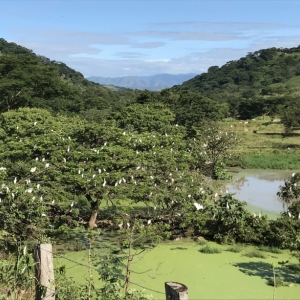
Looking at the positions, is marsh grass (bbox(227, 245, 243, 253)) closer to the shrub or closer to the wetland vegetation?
the wetland vegetation

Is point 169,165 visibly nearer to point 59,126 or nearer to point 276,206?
point 59,126

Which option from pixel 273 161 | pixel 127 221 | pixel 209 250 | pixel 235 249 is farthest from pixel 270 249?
pixel 273 161

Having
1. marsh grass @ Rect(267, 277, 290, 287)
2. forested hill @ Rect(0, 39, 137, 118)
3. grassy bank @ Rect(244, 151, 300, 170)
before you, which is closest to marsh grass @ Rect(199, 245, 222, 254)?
marsh grass @ Rect(267, 277, 290, 287)

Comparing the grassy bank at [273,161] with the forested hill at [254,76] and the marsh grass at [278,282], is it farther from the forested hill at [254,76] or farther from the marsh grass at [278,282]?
the forested hill at [254,76]

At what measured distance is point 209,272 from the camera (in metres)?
7.88

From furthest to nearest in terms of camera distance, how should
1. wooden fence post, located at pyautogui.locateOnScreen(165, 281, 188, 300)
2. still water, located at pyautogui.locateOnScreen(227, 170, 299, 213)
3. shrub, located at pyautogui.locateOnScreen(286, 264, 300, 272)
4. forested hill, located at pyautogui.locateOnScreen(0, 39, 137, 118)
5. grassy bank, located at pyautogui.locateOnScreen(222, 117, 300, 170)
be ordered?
forested hill, located at pyautogui.locateOnScreen(0, 39, 137, 118) → grassy bank, located at pyautogui.locateOnScreen(222, 117, 300, 170) → still water, located at pyautogui.locateOnScreen(227, 170, 299, 213) → shrub, located at pyautogui.locateOnScreen(286, 264, 300, 272) → wooden fence post, located at pyautogui.locateOnScreen(165, 281, 188, 300)

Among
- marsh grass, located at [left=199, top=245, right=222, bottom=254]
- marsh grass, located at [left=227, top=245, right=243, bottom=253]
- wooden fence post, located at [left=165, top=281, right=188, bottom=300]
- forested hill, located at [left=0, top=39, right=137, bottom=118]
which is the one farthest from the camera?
forested hill, located at [left=0, top=39, right=137, bottom=118]

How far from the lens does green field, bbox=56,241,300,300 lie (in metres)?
6.88

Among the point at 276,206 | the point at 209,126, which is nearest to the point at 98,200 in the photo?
the point at 276,206

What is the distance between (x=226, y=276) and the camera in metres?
7.64

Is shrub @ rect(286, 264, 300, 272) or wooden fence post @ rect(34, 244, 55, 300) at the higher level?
wooden fence post @ rect(34, 244, 55, 300)

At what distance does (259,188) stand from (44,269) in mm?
14831

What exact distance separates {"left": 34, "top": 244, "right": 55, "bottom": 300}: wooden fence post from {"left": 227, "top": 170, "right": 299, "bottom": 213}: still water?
426 inches

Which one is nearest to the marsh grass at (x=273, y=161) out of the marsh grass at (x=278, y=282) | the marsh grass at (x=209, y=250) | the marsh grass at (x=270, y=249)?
the marsh grass at (x=270, y=249)
